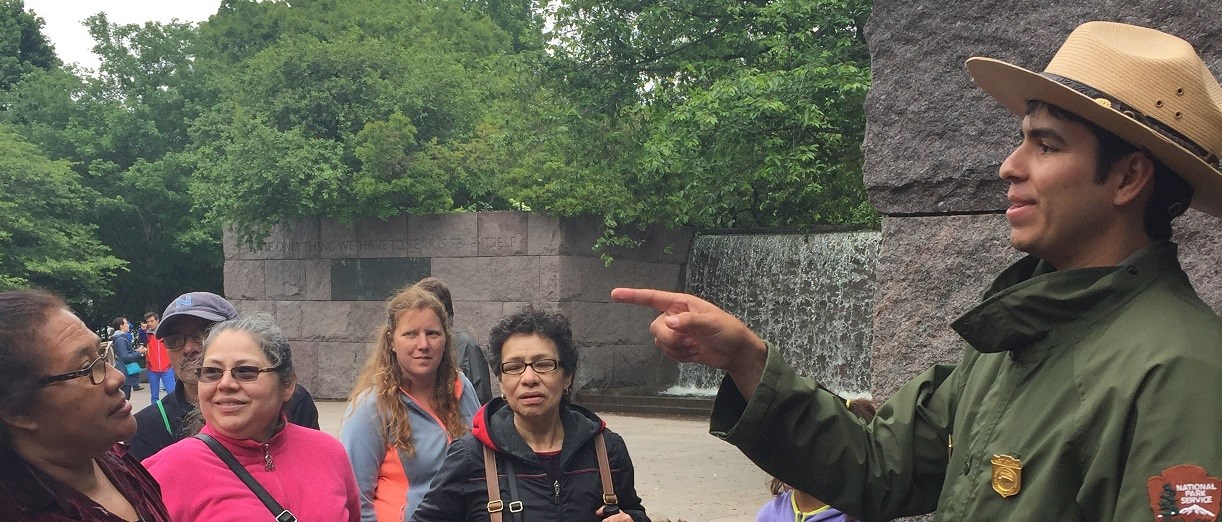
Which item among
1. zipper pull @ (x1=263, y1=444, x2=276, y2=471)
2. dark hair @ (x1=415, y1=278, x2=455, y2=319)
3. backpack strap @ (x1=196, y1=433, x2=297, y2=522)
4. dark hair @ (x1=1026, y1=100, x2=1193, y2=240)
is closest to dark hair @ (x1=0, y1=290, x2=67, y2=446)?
backpack strap @ (x1=196, y1=433, x2=297, y2=522)

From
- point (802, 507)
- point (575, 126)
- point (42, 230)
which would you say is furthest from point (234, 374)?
point (42, 230)

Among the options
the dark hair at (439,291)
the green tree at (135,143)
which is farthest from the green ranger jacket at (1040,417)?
the green tree at (135,143)

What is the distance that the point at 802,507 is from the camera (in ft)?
11.8

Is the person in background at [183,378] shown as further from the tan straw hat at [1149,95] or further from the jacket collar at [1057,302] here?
the tan straw hat at [1149,95]

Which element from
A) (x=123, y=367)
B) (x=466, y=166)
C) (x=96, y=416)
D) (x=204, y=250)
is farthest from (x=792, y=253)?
(x=204, y=250)

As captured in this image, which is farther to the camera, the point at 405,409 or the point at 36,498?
the point at 405,409

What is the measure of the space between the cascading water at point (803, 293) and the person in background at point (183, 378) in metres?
9.99

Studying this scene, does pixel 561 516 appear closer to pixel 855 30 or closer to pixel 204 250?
pixel 855 30

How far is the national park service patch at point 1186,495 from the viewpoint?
1.63 m

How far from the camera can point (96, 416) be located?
2.35 metres

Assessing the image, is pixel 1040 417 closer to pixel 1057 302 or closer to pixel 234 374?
pixel 1057 302

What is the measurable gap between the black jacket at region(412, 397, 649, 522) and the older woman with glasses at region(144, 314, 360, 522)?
31cm

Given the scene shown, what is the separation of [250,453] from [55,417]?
110cm

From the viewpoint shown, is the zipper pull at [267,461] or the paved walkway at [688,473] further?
the paved walkway at [688,473]
